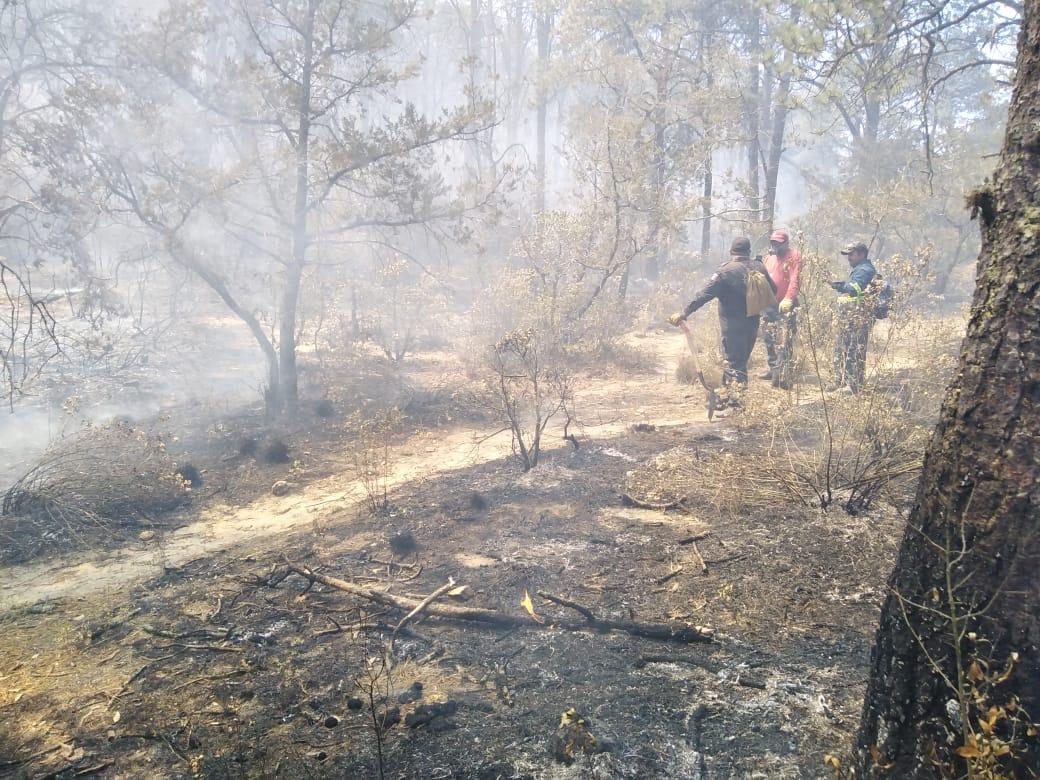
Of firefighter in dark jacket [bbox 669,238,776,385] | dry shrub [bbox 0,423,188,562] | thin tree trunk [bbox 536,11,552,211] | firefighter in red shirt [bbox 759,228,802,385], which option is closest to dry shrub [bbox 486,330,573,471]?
firefighter in dark jacket [bbox 669,238,776,385]

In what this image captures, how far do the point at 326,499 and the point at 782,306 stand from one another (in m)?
5.35

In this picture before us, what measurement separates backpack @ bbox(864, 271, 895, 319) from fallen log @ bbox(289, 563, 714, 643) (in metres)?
3.64

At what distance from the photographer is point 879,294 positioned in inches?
250

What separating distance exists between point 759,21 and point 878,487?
19.5m

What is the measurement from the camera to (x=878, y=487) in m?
4.30

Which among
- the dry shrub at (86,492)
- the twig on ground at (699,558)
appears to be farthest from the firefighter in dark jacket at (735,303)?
the dry shrub at (86,492)

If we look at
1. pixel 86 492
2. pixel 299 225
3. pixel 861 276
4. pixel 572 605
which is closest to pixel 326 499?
pixel 86 492

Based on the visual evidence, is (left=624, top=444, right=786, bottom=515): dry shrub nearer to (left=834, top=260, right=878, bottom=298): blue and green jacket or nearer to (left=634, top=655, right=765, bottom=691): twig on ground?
(left=634, top=655, right=765, bottom=691): twig on ground

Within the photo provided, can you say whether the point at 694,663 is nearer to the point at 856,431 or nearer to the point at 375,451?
the point at 856,431

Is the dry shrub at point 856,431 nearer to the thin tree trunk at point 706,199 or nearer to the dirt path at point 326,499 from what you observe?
the dirt path at point 326,499

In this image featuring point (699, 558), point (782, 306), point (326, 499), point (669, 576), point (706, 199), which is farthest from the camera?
point (706, 199)

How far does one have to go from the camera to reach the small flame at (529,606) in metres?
3.53

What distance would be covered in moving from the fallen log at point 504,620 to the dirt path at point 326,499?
1571 millimetres

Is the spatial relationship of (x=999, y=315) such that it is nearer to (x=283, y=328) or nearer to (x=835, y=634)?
(x=835, y=634)
